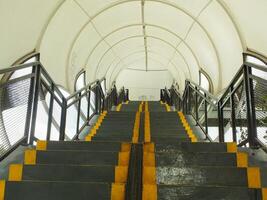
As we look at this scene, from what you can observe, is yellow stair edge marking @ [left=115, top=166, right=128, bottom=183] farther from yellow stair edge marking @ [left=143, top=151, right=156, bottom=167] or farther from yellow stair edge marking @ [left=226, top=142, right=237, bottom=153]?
yellow stair edge marking @ [left=226, top=142, right=237, bottom=153]

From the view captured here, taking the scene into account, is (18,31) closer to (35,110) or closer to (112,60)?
(35,110)

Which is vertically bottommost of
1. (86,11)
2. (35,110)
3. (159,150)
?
(159,150)

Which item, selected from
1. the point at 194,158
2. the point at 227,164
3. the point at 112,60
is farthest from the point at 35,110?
the point at 112,60

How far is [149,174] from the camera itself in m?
3.16

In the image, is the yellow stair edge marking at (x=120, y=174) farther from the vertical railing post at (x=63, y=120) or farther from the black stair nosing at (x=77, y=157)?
the vertical railing post at (x=63, y=120)

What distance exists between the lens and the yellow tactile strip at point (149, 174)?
2697mm

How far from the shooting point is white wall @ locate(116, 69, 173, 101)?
73.2 ft

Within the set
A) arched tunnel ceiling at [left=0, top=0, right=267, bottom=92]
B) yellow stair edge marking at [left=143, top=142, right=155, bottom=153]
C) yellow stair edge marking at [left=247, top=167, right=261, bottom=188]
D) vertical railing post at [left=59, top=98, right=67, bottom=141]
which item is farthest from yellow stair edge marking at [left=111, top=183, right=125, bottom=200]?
arched tunnel ceiling at [left=0, top=0, right=267, bottom=92]

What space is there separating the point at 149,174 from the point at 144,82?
1936 cm

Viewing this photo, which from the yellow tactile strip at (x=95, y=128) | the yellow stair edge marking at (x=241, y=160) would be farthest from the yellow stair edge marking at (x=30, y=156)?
the yellow tactile strip at (x=95, y=128)

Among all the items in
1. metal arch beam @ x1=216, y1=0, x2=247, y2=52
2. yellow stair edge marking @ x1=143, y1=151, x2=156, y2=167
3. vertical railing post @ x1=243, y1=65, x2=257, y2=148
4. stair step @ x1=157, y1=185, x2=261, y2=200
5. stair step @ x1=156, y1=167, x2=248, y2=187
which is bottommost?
stair step @ x1=157, y1=185, x2=261, y2=200

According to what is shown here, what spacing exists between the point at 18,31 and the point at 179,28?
5.95m

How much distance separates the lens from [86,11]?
9852 mm

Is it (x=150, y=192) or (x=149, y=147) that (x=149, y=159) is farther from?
(x=150, y=192)
